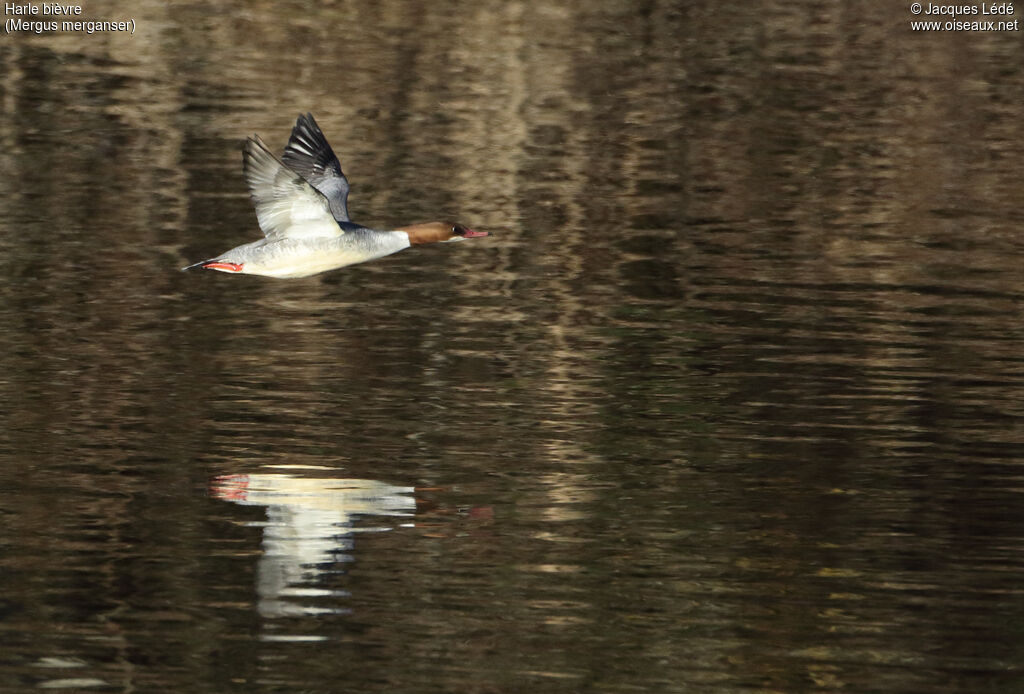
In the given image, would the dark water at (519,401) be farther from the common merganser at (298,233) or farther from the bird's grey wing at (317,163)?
the bird's grey wing at (317,163)

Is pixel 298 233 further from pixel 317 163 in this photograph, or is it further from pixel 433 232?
pixel 433 232

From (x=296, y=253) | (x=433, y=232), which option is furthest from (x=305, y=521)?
(x=433, y=232)

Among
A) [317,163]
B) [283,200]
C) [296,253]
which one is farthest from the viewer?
[317,163]

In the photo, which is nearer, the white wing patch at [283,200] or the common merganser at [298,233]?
the white wing patch at [283,200]

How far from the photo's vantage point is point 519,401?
49.9 feet

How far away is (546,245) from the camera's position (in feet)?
71.3

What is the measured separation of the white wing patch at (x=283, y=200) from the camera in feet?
46.9

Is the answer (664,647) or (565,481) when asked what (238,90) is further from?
(664,647)

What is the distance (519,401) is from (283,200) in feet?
7.82

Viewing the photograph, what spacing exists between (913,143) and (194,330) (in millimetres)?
14774

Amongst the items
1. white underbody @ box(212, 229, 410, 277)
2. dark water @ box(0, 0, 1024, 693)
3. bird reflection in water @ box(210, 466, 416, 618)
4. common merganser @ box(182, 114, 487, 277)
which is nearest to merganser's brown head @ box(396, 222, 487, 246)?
common merganser @ box(182, 114, 487, 277)

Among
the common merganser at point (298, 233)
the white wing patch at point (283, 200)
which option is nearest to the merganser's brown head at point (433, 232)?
the common merganser at point (298, 233)

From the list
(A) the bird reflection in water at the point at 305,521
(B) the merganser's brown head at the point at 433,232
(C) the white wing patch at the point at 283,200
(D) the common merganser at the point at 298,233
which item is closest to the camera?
(A) the bird reflection in water at the point at 305,521

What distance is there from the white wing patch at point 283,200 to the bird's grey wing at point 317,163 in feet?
1.77
